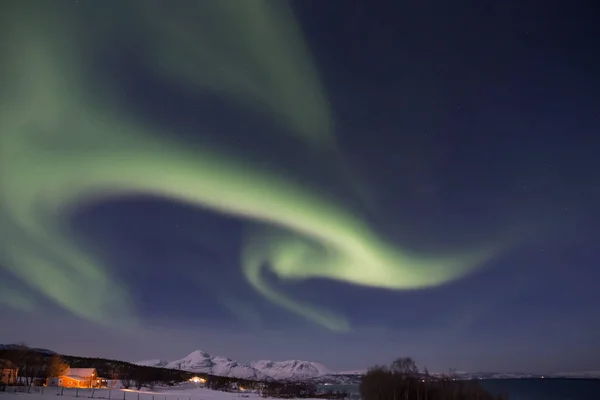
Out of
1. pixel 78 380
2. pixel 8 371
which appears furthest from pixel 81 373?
pixel 8 371

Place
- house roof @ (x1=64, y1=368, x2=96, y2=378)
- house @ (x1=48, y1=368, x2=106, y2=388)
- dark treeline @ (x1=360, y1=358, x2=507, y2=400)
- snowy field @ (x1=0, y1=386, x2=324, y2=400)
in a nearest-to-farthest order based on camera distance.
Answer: snowy field @ (x1=0, y1=386, x2=324, y2=400)
dark treeline @ (x1=360, y1=358, x2=507, y2=400)
house @ (x1=48, y1=368, x2=106, y2=388)
house roof @ (x1=64, y1=368, x2=96, y2=378)

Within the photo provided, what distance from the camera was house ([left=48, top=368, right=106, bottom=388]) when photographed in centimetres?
12612

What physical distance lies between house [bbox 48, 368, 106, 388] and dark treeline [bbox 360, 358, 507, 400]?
3058 inches

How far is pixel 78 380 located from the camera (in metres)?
130

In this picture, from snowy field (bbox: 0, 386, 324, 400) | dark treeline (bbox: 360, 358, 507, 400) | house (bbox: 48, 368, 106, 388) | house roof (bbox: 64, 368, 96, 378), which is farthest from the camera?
A: house roof (bbox: 64, 368, 96, 378)

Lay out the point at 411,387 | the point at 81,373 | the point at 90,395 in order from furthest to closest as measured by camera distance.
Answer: the point at 81,373 → the point at 411,387 → the point at 90,395

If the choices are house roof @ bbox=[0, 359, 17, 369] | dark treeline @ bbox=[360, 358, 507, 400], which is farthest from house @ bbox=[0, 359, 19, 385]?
dark treeline @ bbox=[360, 358, 507, 400]

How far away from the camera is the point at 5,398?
61.6m

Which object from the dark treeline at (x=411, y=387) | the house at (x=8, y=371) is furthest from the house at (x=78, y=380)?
the dark treeline at (x=411, y=387)

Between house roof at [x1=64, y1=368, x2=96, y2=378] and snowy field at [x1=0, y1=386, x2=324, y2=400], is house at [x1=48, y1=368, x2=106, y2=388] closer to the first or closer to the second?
house roof at [x1=64, y1=368, x2=96, y2=378]

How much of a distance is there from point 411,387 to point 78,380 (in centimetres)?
9166

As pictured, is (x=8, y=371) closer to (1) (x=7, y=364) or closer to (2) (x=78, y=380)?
(1) (x=7, y=364)

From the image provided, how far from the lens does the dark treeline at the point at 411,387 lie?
340 feet

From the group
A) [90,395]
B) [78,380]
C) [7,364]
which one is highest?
[7,364]
